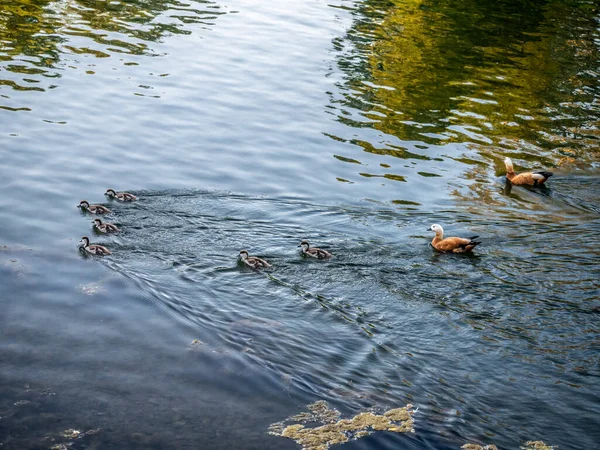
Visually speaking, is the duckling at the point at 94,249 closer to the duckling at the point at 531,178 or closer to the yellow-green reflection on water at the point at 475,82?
the yellow-green reflection on water at the point at 475,82

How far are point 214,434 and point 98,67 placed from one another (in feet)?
59.0

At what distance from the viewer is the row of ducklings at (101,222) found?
14.4m

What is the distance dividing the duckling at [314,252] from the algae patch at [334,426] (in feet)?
14.5

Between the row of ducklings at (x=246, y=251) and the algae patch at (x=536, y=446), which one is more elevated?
the row of ducklings at (x=246, y=251)

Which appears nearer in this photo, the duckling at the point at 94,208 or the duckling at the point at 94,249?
the duckling at the point at 94,249

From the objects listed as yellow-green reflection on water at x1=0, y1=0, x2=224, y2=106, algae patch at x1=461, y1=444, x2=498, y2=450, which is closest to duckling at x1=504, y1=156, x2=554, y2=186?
algae patch at x1=461, y1=444, x2=498, y2=450

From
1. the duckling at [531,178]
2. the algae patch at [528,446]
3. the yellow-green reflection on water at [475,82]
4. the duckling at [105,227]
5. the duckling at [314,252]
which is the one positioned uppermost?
the yellow-green reflection on water at [475,82]

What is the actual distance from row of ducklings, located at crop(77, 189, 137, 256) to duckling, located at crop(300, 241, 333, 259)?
3.67m

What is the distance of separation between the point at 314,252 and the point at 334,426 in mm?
4898

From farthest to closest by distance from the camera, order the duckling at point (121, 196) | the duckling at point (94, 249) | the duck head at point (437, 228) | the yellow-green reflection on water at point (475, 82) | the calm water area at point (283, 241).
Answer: the yellow-green reflection on water at point (475, 82) → the duckling at point (121, 196) → the duck head at point (437, 228) → the duckling at point (94, 249) → the calm water area at point (283, 241)

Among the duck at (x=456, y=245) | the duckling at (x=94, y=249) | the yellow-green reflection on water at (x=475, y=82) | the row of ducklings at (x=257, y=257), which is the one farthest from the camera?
the yellow-green reflection on water at (x=475, y=82)

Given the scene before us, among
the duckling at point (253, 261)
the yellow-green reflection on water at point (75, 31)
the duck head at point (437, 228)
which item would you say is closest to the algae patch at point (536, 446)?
the duckling at point (253, 261)

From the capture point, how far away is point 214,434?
10.1 m

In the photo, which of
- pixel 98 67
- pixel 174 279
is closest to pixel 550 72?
pixel 98 67
